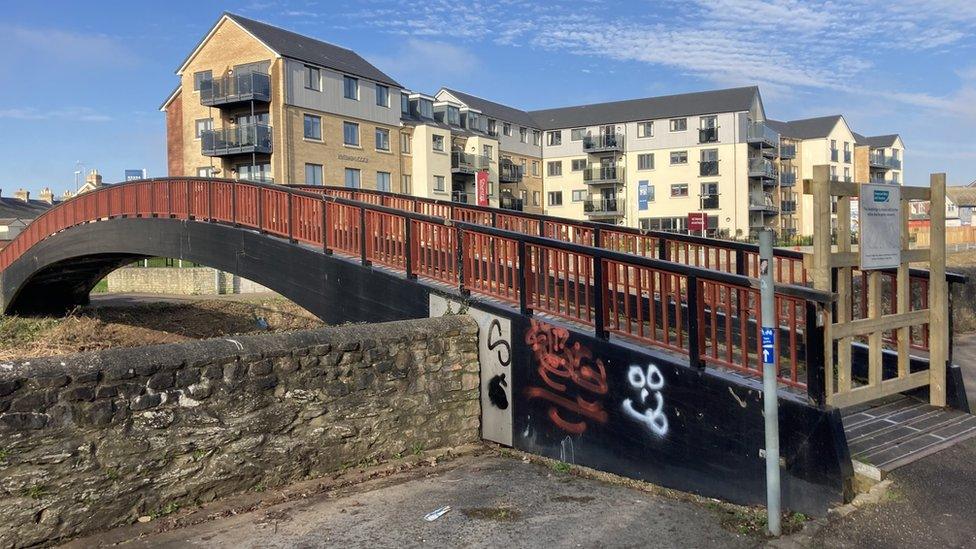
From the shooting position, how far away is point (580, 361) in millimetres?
6656

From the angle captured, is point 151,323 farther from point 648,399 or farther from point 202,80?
point 648,399

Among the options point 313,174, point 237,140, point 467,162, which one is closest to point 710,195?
point 467,162

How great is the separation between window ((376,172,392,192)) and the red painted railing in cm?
2891

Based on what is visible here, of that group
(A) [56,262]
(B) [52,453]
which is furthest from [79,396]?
(A) [56,262]

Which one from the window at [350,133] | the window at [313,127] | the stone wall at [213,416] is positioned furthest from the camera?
the window at [350,133]

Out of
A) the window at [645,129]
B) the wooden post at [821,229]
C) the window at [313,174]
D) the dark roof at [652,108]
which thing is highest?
the dark roof at [652,108]

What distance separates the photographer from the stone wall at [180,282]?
34.0m

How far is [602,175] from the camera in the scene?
60594mm

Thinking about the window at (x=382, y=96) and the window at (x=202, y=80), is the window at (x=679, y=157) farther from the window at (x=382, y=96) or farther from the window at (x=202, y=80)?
the window at (x=202, y=80)

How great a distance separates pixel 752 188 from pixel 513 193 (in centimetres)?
1963

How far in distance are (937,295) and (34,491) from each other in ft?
25.0

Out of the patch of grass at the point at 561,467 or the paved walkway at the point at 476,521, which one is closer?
the paved walkway at the point at 476,521

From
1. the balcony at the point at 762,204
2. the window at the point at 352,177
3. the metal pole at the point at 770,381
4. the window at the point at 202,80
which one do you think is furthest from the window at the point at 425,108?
Answer: the metal pole at the point at 770,381

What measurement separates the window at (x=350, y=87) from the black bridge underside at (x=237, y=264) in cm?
2234
